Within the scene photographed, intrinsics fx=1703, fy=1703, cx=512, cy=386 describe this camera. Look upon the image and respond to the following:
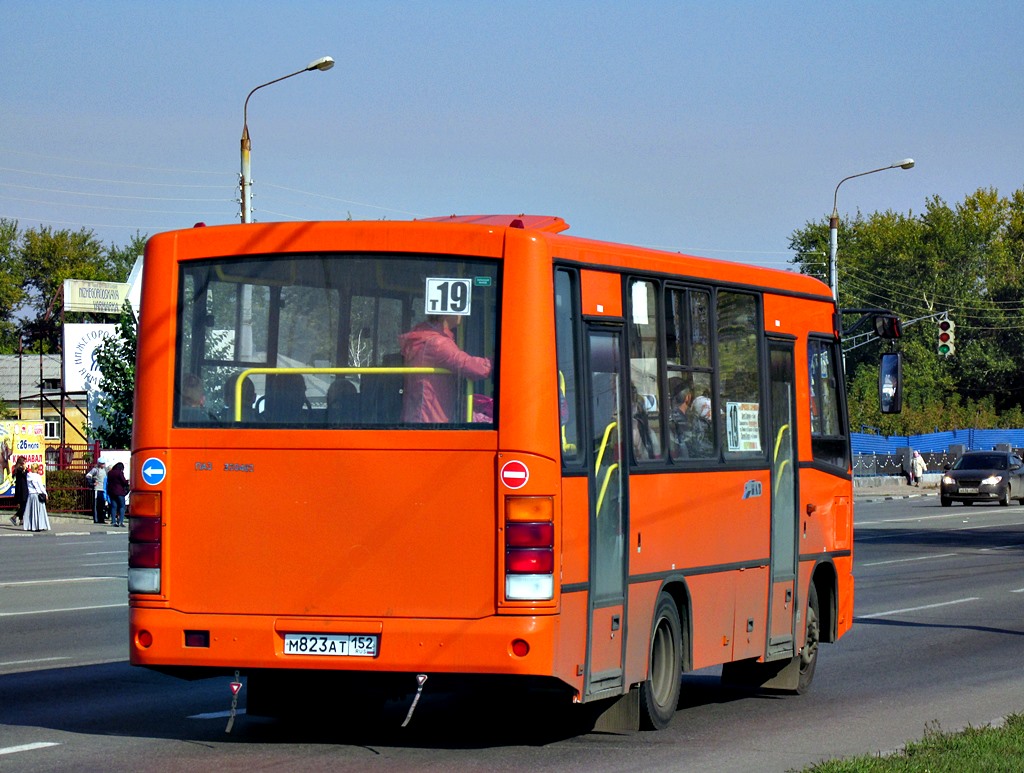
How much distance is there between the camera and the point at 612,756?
30.2 feet

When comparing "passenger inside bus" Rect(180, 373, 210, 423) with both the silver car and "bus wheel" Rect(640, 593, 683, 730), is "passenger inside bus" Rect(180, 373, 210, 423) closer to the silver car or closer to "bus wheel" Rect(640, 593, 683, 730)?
"bus wheel" Rect(640, 593, 683, 730)

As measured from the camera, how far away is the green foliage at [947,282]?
10744cm

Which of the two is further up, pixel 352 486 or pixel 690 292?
pixel 690 292

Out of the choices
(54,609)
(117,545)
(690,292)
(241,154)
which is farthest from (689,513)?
(117,545)

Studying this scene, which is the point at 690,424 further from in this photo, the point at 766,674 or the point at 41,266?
the point at 41,266

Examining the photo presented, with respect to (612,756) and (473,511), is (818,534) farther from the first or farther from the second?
(473,511)

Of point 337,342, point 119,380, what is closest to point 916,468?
point 119,380

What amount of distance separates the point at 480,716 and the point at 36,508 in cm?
3292

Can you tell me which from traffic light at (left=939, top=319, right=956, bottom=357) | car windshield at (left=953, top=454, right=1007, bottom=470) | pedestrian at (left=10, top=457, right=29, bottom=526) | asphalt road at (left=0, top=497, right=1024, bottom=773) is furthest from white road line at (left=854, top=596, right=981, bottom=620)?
car windshield at (left=953, top=454, right=1007, bottom=470)

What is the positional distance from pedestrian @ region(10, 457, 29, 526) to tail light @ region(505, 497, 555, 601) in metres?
35.7

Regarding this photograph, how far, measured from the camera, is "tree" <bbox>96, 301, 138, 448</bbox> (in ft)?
177

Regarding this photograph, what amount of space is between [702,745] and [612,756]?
78cm

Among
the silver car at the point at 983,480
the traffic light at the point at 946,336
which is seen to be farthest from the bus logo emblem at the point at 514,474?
the silver car at the point at 983,480

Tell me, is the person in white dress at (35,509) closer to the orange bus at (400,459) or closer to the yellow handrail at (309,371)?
the orange bus at (400,459)
